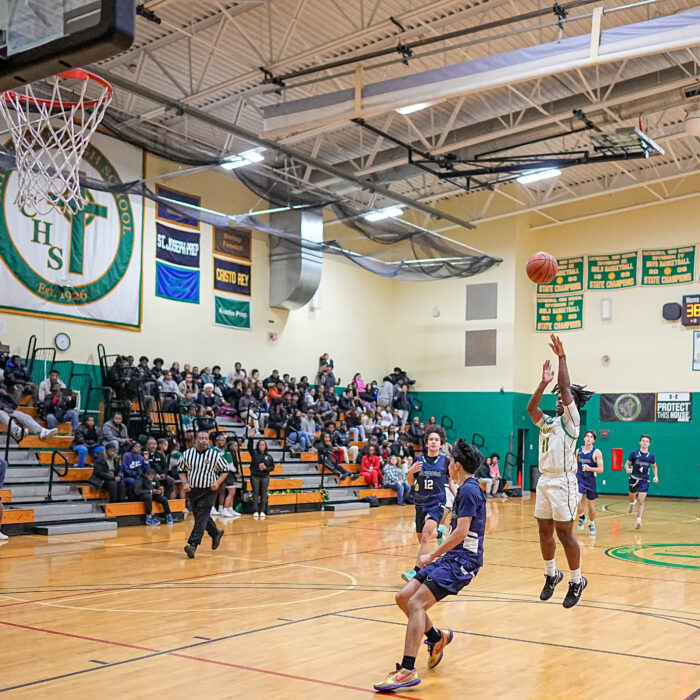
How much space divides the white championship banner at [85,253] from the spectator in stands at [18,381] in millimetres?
1509

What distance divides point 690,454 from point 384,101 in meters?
17.5

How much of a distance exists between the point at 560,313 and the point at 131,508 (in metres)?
17.9

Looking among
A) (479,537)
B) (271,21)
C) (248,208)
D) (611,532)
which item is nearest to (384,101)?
(271,21)

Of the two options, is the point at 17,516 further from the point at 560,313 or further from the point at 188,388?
the point at 560,313

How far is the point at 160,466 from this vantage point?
17.2m

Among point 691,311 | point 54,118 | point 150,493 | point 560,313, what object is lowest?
point 150,493

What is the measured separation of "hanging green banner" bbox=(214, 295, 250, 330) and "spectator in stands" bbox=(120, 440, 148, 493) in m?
8.00

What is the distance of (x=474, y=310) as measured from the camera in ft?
96.1

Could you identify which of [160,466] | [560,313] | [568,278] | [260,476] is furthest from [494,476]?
[160,466]

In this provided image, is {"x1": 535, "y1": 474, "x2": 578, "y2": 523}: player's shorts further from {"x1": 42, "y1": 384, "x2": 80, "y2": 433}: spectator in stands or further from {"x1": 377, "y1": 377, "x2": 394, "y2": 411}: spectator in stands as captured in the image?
{"x1": 377, "y1": 377, "x2": 394, "y2": 411}: spectator in stands

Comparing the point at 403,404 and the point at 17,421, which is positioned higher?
the point at 403,404

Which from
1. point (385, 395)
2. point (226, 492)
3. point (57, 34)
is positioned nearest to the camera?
point (57, 34)

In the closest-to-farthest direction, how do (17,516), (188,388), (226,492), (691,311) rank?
(17,516), (226,492), (188,388), (691,311)

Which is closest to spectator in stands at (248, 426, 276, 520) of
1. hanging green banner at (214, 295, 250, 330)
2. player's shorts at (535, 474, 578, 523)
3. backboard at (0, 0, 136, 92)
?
hanging green banner at (214, 295, 250, 330)
